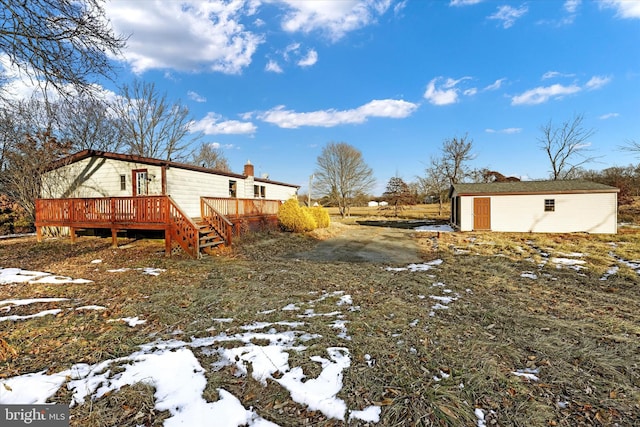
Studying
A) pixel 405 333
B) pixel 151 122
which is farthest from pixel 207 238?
pixel 151 122

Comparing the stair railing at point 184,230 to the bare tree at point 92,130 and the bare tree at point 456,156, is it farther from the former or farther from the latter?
the bare tree at point 456,156

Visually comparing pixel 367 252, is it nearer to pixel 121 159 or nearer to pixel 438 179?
pixel 121 159

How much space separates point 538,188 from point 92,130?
3114 cm

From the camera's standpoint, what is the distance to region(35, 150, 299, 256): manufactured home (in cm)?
929

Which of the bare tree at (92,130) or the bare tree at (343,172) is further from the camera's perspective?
the bare tree at (343,172)

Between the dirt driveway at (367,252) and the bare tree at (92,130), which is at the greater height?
the bare tree at (92,130)

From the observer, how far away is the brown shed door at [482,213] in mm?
17344

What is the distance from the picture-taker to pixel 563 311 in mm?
4684

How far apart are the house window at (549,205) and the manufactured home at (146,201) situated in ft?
51.7

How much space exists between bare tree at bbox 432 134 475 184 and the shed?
42.5 ft

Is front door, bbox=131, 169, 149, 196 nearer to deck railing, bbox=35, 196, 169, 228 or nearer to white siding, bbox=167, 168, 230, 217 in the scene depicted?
white siding, bbox=167, 168, 230, 217

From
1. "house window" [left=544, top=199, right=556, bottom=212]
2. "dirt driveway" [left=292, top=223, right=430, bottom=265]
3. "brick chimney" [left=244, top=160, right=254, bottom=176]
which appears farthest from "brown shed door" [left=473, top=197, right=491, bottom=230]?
"brick chimney" [left=244, top=160, right=254, bottom=176]

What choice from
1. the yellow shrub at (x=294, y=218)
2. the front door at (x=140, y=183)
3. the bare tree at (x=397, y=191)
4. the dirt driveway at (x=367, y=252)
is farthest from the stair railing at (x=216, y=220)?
the bare tree at (x=397, y=191)

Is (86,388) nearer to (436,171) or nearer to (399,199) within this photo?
(399,199)
